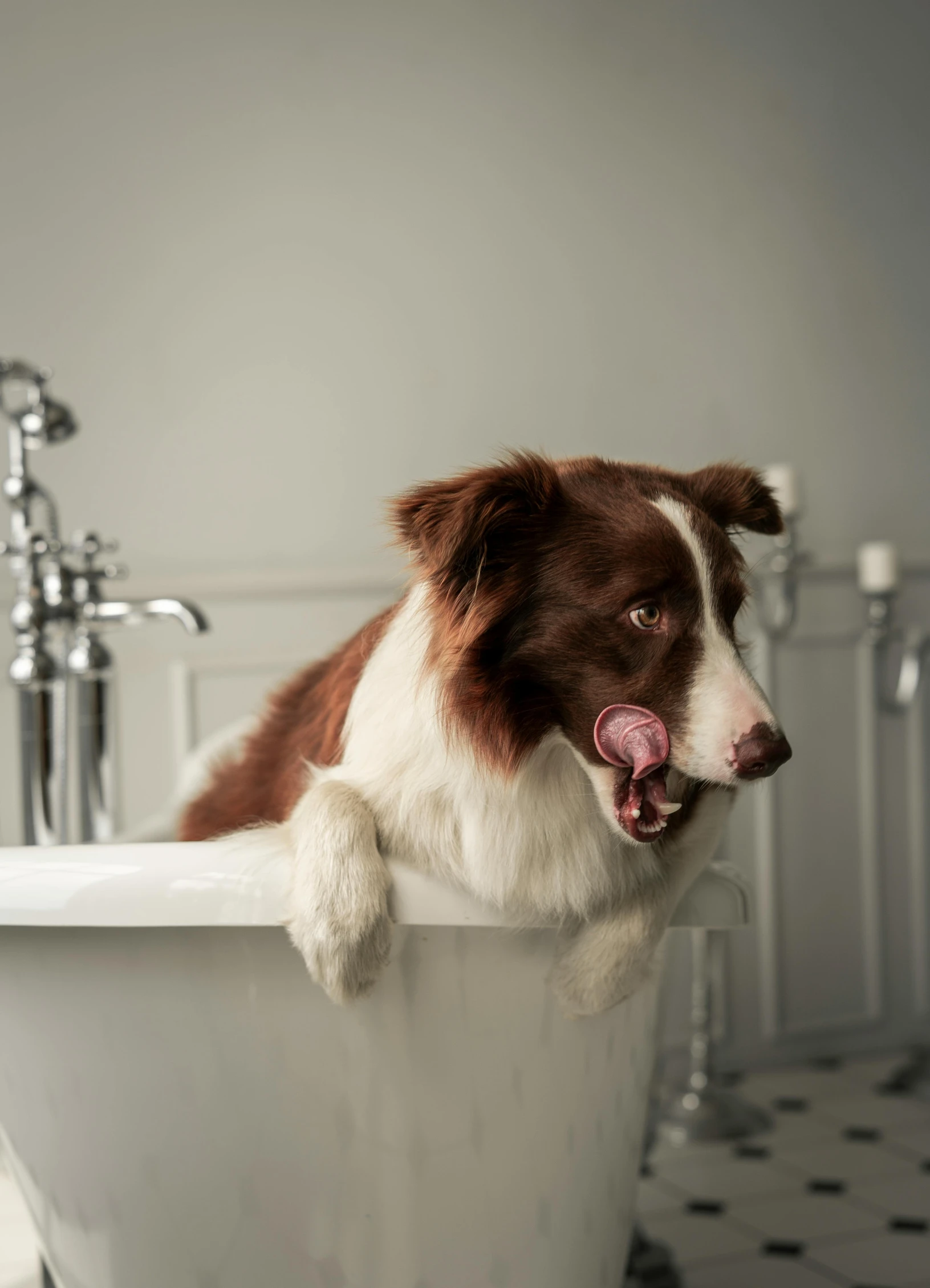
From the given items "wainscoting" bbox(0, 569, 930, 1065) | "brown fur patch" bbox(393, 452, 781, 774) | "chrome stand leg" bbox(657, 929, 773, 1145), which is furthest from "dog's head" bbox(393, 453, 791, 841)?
"chrome stand leg" bbox(657, 929, 773, 1145)

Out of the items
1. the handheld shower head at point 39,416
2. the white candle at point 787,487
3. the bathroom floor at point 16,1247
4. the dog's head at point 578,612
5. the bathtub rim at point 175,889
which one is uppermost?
the handheld shower head at point 39,416

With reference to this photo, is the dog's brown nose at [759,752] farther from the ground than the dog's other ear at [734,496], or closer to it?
closer to it

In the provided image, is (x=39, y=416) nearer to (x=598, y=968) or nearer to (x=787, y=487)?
(x=598, y=968)

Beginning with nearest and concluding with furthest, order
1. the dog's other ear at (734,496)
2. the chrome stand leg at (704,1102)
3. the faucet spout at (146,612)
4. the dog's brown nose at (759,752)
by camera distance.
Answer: the dog's brown nose at (759,752)
the dog's other ear at (734,496)
the faucet spout at (146,612)
the chrome stand leg at (704,1102)

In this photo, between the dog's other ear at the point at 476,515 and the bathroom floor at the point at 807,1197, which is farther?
the bathroom floor at the point at 807,1197

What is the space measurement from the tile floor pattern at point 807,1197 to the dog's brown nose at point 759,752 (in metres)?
1.48

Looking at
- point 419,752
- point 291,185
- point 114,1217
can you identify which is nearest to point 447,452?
point 291,185

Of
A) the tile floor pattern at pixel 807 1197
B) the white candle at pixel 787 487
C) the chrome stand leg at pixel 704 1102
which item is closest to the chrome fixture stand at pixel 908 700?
the tile floor pattern at pixel 807 1197

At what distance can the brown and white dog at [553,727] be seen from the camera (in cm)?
115

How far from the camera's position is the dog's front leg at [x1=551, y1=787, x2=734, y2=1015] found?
1277 millimetres

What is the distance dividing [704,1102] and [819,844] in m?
0.81

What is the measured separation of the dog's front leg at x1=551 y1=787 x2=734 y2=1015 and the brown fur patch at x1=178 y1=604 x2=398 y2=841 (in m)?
0.36

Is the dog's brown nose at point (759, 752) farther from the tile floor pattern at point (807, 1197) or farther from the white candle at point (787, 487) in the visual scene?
the white candle at point (787, 487)

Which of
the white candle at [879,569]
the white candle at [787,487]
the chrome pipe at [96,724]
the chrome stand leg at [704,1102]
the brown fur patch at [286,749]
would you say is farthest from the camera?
the white candle at [879,569]
